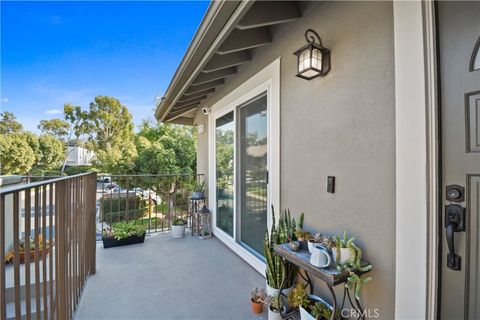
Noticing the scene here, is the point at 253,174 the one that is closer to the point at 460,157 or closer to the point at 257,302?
the point at 257,302

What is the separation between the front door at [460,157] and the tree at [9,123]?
23.0 meters

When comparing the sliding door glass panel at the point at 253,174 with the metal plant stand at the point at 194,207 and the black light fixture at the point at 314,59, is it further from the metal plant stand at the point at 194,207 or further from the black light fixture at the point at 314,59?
the metal plant stand at the point at 194,207

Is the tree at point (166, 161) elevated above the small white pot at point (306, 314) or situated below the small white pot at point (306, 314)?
above

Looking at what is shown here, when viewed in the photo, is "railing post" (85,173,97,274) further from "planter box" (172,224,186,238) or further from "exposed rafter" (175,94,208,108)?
"exposed rafter" (175,94,208,108)

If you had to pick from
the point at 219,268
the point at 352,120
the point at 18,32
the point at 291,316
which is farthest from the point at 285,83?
the point at 18,32

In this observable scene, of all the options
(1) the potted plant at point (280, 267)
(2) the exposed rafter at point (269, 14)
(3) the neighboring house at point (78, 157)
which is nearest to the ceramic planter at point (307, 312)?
(1) the potted plant at point (280, 267)

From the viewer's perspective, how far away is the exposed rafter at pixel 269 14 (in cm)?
179

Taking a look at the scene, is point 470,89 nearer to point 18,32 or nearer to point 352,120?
point 352,120

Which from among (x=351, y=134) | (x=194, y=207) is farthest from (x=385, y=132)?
(x=194, y=207)

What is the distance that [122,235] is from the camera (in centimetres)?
350

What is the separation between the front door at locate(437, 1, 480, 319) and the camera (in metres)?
1.01

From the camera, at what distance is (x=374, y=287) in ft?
4.54

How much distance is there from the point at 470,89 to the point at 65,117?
1992 cm

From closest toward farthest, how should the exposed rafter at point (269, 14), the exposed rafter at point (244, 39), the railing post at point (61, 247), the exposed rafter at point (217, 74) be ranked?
the railing post at point (61, 247) < the exposed rafter at point (269, 14) < the exposed rafter at point (244, 39) < the exposed rafter at point (217, 74)
